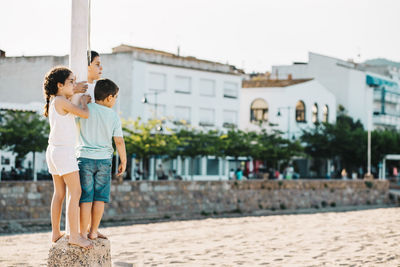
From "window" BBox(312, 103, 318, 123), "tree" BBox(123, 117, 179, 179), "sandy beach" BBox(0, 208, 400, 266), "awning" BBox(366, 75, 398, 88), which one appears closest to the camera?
"sandy beach" BBox(0, 208, 400, 266)

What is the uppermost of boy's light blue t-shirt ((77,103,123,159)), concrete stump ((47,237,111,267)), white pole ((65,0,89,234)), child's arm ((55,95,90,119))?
white pole ((65,0,89,234))

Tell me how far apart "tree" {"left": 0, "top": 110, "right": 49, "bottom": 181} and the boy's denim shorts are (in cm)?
3225

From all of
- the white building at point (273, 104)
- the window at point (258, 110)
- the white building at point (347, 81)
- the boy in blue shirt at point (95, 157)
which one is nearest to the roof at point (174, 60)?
the white building at point (273, 104)

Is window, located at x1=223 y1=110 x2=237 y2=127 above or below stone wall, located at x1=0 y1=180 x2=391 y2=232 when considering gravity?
above

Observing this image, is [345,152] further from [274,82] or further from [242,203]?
[242,203]

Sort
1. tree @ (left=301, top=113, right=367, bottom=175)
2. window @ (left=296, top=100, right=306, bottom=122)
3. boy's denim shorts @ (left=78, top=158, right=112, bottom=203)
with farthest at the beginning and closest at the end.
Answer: window @ (left=296, top=100, right=306, bottom=122)
tree @ (left=301, top=113, right=367, bottom=175)
boy's denim shorts @ (left=78, top=158, right=112, bottom=203)

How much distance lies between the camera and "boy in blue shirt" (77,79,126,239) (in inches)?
264

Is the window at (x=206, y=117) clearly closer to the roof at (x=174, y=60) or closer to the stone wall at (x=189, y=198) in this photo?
the roof at (x=174, y=60)

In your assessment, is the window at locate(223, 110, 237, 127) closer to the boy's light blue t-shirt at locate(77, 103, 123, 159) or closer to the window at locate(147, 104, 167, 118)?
the window at locate(147, 104, 167, 118)

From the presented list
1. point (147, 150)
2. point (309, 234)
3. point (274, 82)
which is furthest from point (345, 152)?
point (309, 234)

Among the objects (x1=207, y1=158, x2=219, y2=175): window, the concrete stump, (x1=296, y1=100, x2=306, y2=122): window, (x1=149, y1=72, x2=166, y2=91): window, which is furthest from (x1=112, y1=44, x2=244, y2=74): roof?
the concrete stump

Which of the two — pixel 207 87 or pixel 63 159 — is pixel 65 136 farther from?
pixel 207 87

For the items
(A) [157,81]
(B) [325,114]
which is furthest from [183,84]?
(B) [325,114]

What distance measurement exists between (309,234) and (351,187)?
2524 centimetres
